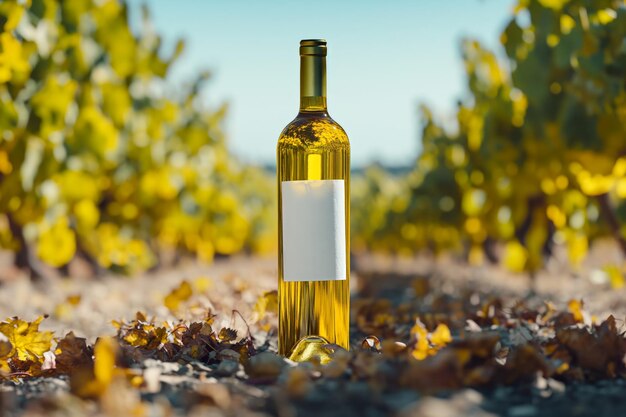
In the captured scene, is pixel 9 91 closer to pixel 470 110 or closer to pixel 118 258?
pixel 118 258

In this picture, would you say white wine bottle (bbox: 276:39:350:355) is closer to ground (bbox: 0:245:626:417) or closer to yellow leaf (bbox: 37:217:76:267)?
ground (bbox: 0:245:626:417)

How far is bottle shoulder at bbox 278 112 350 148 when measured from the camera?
2816mm

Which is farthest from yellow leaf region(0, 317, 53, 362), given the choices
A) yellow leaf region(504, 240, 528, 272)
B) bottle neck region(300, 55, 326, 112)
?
yellow leaf region(504, 240, 528, 272)

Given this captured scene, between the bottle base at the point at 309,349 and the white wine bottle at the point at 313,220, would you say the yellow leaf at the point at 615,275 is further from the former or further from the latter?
the bottle base at the point at 309,349

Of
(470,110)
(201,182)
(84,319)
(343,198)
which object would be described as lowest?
(84,319)

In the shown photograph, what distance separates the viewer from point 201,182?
35.3ft

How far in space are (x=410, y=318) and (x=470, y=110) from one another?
20.1ft

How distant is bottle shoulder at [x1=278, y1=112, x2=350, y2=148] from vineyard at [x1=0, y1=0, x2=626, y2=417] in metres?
0.73

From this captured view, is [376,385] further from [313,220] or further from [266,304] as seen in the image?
[266,304]

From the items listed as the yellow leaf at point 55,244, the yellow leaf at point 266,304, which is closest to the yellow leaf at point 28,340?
the yellow leaf at point 266,304

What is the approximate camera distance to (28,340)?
2762mm

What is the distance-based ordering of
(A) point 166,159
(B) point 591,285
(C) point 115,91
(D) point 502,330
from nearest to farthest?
(D) point 502,330, (C) point 115,91, (B) point 591,285, (A) point 166,159

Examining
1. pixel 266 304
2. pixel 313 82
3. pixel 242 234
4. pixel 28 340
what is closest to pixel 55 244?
pixel 266 304

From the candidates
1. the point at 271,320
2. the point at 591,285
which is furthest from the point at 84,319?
the point at 591,285
